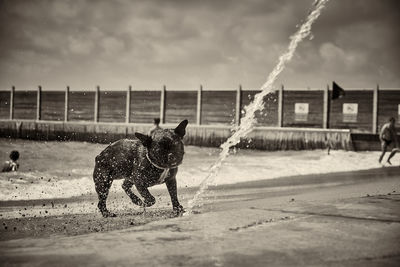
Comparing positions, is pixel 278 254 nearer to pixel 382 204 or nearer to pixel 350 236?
pixel 350 236

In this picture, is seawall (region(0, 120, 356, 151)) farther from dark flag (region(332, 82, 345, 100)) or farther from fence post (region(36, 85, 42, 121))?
dark flag (region(332, 82, 345, 100))

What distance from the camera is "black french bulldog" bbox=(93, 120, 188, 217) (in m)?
4.07

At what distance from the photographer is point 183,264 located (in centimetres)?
196

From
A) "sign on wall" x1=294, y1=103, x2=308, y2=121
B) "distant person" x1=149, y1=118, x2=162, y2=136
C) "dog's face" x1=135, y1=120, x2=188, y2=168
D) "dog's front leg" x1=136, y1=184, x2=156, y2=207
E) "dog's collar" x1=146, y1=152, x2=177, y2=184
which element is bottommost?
"dog's front leg" x1=136, y1=184, x2=156, y2=207

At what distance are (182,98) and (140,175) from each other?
28731 mm

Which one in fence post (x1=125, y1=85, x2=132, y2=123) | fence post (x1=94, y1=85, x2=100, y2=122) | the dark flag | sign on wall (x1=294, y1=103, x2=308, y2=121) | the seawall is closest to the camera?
the dark flag

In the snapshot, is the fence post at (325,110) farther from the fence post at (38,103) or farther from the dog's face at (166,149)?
the fence post at (38,103)

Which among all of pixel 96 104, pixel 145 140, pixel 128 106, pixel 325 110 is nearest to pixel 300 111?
pixel 325 110

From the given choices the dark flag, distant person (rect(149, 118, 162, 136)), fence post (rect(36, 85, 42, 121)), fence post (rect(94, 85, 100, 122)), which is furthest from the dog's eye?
fence post (rect(36, 85, 42, 121))

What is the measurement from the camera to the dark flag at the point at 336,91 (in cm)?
2630

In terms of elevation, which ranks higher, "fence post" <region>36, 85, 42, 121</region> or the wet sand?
"fence post" <region>36, 85, 42, 121</region>

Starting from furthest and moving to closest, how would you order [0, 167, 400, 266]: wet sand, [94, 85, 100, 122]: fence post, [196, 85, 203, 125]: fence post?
[94, 85, 100, 122]: fence post
[196, 85, 203, 125]: fence post
[0, 167, 400, 266]: wet sand

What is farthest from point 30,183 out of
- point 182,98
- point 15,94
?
point 15,94

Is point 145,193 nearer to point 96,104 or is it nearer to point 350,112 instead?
point 350,112
